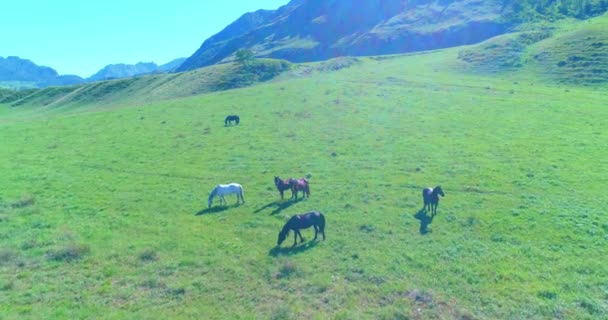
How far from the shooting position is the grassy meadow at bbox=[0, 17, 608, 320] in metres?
16.3

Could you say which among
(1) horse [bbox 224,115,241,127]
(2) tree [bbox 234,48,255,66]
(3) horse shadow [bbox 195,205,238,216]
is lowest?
(3) horse shadow [bbox 195,205,238,216]

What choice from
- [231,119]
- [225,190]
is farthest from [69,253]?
[231,119]

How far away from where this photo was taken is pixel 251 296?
55.0ft

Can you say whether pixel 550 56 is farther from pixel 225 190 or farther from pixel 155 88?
pixel 155 88

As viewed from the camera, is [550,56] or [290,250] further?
[550,56]

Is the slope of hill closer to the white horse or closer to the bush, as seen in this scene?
the white horse

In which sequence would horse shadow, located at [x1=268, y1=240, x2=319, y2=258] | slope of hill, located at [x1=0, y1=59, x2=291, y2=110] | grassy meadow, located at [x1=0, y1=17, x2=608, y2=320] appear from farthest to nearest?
slope of hill, located at [x1=0, y1=59, x2=291, y2=110] → horse shadow, located at [x1=268, y1=240, x2=319, y2=258] → grassy meadow, located at [x1=0, y1=17, x2=608, y2=320]

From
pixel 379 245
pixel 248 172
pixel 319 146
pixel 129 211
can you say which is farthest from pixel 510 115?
pixel 129 211

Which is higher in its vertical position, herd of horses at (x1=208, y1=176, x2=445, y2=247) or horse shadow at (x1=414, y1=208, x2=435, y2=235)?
herd of horses at (x1=208, y1=176, x2=445, y2=247)

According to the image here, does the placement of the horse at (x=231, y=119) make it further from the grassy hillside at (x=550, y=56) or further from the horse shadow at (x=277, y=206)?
the grassy hillside at (x=550, y=56)

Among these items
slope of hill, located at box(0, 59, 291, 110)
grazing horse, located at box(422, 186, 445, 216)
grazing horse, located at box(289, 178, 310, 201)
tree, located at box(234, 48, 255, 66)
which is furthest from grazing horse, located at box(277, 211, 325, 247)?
tree, located at box(234, 48, 255, 66)

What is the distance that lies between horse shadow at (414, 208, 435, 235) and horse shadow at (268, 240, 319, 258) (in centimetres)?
557

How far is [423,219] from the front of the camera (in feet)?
76.3

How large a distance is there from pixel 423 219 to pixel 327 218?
514cm
